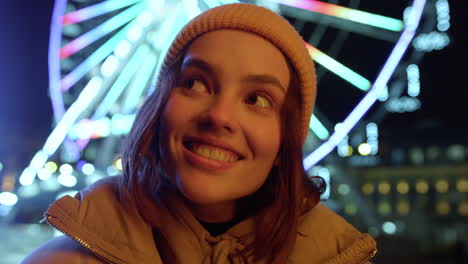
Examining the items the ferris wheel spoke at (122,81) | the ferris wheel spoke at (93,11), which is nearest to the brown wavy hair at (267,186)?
the ferris wheel spoke at (122,81)

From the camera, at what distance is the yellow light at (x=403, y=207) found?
2598cm

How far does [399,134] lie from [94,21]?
2294 cm

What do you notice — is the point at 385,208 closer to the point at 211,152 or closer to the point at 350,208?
the point at 350,208

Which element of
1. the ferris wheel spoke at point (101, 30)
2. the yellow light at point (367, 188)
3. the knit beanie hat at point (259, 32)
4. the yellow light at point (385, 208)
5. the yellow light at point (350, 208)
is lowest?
the knit beanie hat at point (259, 32)

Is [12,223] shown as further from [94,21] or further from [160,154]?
[160,154]

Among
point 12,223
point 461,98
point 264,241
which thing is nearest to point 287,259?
point 264,241

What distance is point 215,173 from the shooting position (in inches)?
41.8

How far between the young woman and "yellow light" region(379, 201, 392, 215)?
2688 centimetres

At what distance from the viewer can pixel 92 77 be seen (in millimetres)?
5605

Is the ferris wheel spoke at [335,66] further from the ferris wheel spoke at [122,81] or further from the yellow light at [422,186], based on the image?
the yellow light at [422,186]

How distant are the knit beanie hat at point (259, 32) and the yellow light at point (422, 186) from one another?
88.0 ft

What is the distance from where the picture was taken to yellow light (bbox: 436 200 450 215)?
25294 mm

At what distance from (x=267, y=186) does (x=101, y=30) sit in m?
4.85

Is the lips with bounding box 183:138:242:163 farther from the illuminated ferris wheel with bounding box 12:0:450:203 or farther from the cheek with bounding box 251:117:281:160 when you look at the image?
the illuminated ferris wheel with bounding box 12:0:450:203
